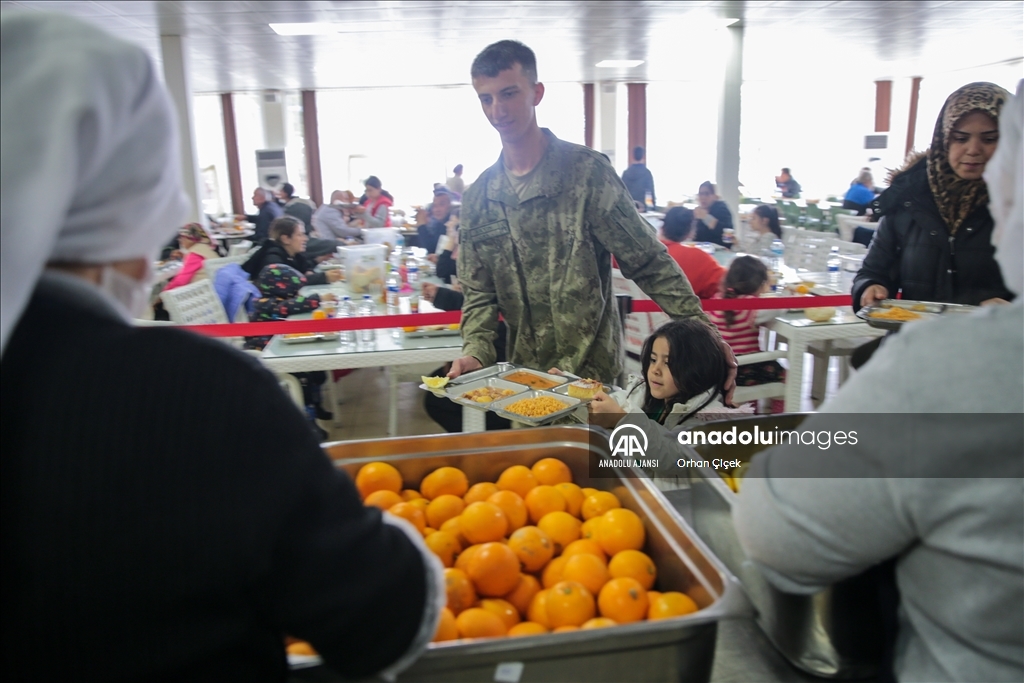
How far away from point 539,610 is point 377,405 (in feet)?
13.5

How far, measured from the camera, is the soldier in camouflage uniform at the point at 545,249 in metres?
2.01

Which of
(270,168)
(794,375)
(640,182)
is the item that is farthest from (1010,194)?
(270,168)

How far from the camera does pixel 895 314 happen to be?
87.1 inches

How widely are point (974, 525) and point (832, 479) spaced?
0.44 ft

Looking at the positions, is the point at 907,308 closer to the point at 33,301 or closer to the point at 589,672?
the point at 589,672

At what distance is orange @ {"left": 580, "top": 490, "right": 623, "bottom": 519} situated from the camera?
114cm

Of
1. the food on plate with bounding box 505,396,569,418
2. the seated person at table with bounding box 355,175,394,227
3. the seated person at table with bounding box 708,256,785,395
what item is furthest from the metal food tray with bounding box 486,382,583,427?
Result: the seated person at table with bounding box 355,175,394,227

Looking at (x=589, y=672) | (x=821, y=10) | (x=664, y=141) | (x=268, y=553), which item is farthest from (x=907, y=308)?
(x=664, y=141)

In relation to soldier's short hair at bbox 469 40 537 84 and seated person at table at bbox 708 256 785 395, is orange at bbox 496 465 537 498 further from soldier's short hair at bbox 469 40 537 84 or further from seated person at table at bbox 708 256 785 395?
seated person at table at bbox 708 256 785 395

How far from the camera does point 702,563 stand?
93 centimetres

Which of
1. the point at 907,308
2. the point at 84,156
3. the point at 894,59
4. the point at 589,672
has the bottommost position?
the point at 589,672

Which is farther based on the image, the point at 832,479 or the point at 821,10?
the point at 821,10

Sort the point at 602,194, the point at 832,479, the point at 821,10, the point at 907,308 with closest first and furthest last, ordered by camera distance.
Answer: the point at 832,479 < the point at 602,194 < the point at 907,308 < the point at 821,10

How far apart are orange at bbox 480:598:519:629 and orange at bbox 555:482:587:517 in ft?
0.78
